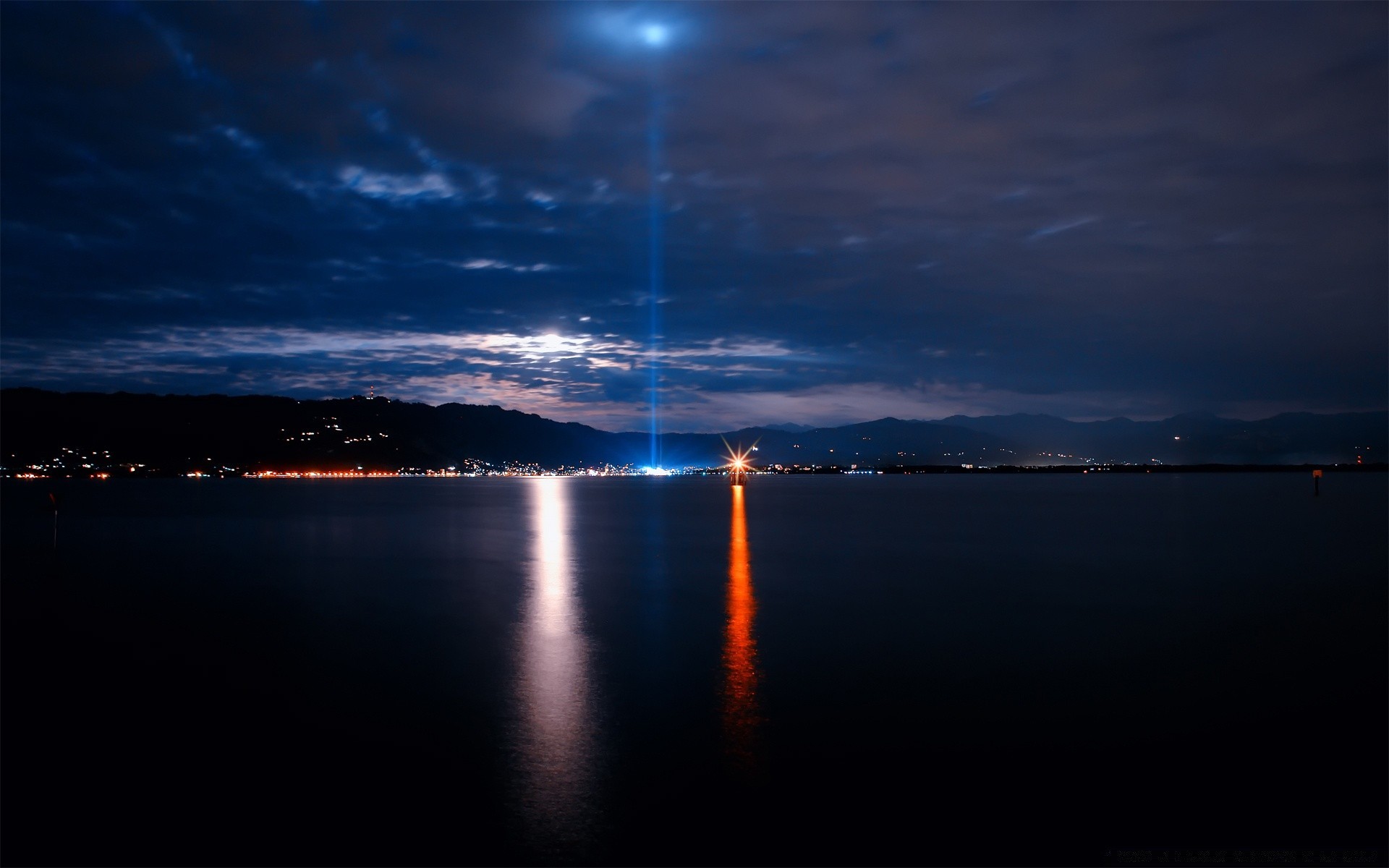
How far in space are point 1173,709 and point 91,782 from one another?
10.6 metres

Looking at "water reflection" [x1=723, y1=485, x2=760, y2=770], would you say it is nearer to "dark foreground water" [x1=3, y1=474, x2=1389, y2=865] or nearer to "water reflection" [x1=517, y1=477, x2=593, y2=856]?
"dark foreground water" [x1=3, y1=474, x2=1389, y2=865]

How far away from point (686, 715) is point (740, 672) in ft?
7.10

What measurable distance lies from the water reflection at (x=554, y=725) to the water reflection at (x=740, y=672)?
141cm

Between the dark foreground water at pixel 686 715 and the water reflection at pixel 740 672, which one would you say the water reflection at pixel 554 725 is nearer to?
the dark foreground water at pixel 686 715

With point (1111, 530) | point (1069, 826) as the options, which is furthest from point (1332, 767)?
point (1111, 530)

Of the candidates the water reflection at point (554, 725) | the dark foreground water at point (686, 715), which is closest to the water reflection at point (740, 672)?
the dark foreground water at point (686, 715)

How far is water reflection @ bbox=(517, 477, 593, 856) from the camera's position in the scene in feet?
21.0

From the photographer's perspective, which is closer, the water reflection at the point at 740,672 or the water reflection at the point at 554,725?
the water reflection at the point at 554,725

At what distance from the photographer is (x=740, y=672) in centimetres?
1134

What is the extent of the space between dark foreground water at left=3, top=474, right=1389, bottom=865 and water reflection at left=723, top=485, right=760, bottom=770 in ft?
0.22

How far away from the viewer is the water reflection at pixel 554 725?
6.39 meters

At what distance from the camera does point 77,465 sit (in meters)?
177

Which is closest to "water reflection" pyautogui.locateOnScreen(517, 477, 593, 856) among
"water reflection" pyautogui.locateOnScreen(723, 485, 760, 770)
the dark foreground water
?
the dark foreground water

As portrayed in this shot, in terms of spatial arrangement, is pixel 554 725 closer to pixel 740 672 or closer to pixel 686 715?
pixel 686 715
